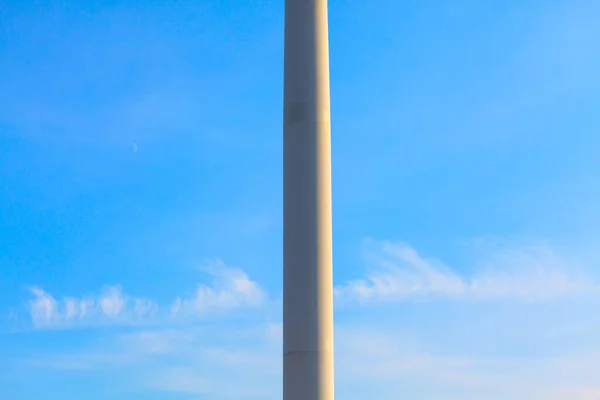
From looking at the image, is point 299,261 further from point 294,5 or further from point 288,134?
point 294,5

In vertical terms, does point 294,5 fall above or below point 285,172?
above

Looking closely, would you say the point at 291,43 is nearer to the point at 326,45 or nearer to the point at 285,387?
the point at 326,45

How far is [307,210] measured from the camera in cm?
3159

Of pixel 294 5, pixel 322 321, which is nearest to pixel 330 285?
pixel 322 321

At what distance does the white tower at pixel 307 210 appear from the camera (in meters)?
30.3

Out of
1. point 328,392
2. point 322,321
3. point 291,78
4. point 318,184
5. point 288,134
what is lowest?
point 328,392

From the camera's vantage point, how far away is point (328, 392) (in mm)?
30219

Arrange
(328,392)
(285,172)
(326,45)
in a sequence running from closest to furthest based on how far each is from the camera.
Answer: (328,392), (285,172), (326,45)

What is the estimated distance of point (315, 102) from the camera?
33250 mm

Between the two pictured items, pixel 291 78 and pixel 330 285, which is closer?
pixel 330 285

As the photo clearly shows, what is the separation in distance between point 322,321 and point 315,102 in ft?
28.3

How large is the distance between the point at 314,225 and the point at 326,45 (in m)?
7.95

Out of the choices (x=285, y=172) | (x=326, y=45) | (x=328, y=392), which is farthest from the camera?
(x=326, y=45)

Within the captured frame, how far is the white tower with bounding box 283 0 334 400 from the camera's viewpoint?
30328 mm
